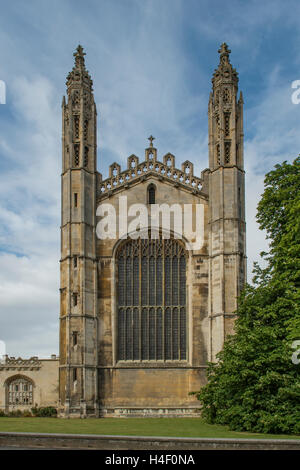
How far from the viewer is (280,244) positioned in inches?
907

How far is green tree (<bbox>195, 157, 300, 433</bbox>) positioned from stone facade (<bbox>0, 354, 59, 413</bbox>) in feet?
42.7

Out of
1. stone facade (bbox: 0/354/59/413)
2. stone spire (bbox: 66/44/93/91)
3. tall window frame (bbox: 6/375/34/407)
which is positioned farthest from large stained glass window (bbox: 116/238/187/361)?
stone spire (bbox: 66/44/93/91)

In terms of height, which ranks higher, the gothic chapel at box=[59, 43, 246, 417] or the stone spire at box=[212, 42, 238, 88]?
the stone spire at box=[212, 42, 238, 88]

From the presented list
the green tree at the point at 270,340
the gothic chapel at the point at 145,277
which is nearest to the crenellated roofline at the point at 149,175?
the gothic chapel at the point at 145,277

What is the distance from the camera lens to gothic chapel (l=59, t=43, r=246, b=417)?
31.6m

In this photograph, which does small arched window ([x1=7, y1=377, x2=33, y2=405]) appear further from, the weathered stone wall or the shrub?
the weathered stone wall

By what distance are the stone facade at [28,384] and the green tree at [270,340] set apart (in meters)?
13.0

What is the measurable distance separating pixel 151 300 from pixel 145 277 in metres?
1.24

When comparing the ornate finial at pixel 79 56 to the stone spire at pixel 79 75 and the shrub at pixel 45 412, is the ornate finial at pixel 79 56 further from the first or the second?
the shrub at pixel 45 412

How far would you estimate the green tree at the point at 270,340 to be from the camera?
68.9 feet
